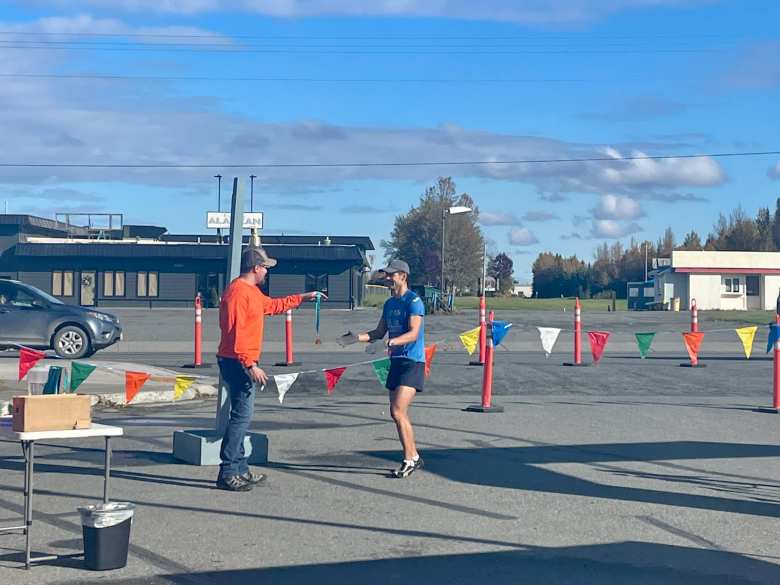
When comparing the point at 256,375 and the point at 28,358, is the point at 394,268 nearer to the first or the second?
the point at 256,375

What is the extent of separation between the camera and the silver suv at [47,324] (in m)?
20.7

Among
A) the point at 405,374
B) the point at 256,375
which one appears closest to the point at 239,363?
the point at 256,375

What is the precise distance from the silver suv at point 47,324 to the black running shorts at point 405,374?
1313 cm

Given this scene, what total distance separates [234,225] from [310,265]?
160ft

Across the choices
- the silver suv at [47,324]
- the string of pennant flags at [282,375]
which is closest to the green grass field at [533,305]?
the silver suv at [47,324]

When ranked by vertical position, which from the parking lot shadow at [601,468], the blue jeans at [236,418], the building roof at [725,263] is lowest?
the parking lot shadow at [601,468]

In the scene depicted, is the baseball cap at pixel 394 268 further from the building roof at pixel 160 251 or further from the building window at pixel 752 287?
the building window at pixel 752 287

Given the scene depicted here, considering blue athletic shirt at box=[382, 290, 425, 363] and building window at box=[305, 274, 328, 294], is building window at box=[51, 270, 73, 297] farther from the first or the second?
blue athletic shirt at box=[382, 290, 425, 363]

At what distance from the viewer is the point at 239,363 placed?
8531 mm

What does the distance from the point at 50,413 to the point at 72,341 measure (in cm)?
1503

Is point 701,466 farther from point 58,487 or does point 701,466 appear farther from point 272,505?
point 58,487

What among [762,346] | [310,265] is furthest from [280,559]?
[310,265]

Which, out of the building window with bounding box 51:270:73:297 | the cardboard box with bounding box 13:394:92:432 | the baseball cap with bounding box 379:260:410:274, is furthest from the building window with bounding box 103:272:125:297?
the cardboard box with bounding box 13:394:92:432

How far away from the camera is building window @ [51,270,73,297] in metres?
58.2
